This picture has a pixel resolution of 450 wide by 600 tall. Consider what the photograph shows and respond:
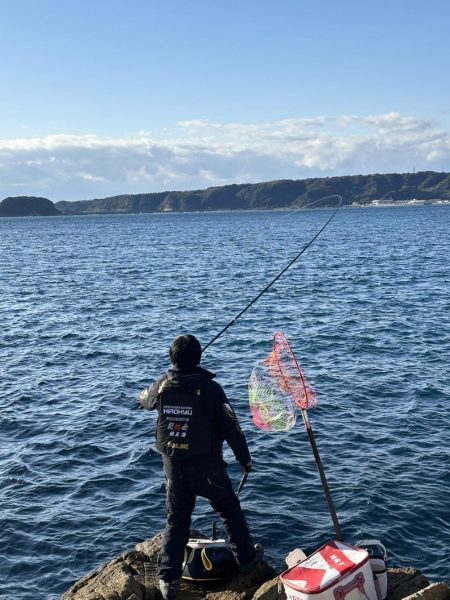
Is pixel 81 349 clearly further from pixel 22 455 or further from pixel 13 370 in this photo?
pixel 22 455

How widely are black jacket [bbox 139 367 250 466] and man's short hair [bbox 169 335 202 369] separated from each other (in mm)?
97

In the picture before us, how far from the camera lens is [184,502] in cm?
820

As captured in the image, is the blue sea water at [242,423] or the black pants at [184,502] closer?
the black pants at [184,502]

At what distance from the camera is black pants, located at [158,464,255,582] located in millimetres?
8094

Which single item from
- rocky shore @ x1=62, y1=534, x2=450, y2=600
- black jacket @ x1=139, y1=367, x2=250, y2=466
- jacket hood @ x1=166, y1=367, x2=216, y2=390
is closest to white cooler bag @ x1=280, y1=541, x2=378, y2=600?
rocky shore @ x1=62, y1=534, x2=450, y2=600

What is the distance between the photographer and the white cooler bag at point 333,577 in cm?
702

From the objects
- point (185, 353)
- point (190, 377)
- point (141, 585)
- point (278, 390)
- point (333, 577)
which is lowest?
point (141, 585)

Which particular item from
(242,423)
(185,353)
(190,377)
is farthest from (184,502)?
(242,423)

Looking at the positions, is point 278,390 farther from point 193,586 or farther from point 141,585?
point 141,585

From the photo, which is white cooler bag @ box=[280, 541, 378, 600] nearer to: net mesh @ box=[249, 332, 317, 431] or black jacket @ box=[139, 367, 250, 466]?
black jacket @ box=[139, 367, 250, 466]

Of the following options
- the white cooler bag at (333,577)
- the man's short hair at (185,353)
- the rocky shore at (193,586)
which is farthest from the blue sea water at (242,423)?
the man's short hair at (185,353)

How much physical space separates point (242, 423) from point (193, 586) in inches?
330

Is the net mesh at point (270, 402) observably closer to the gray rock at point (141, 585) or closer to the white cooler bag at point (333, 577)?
the gray rock at point (141, 585)

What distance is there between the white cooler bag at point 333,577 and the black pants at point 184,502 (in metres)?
1.16
